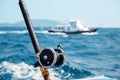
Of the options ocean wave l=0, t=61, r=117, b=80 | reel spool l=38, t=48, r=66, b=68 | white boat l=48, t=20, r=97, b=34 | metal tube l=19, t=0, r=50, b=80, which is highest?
metal tube l=19, t=0, r=50, b=80

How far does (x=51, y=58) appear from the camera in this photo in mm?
3811

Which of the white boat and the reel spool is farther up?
the reel spool

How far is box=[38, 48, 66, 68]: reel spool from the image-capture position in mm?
3791

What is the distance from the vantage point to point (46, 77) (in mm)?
4004

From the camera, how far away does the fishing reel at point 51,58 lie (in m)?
3.79

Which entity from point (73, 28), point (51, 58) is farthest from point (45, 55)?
point (73, 28)

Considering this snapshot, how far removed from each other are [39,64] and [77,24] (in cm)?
6852

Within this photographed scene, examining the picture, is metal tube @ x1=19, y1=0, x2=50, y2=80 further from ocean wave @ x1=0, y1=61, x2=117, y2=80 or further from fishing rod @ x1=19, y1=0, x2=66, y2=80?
ocean wave @ x1=0, y1=61, x2=117, y2=80

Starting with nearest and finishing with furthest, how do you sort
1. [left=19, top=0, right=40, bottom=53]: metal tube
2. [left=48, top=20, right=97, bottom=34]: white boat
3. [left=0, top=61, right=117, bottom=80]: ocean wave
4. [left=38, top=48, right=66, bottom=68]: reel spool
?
[left=38, top=48, right=66, bottom=68]: reel spool → [left=19, top=0, right=40, bottom=53]: metal tube → [left=0, top=61, right=117, bottom=80]: ocean wave → [left=48, top=20, right=97, bottom=34]: white boat

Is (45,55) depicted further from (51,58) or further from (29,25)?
(29,25)

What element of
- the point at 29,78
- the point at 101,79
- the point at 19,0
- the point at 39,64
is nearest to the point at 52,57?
the point at 39,64

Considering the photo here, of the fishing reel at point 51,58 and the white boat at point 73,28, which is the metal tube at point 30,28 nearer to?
the fishing reel at point 51,58

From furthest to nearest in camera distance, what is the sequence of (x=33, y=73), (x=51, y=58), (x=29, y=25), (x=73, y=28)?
1. (x=73, y=28)
2. (x=33, y=73)
3. (x=29, y=25)
4. (x=51, y=58)

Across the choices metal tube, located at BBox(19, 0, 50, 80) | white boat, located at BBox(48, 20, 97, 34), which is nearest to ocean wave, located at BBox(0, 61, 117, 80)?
metal tube, located at BBox(19, 0, 50, 80)
